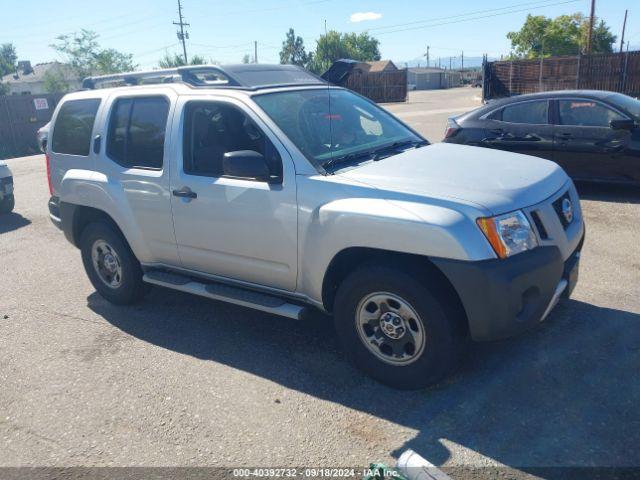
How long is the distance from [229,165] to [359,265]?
1.08m

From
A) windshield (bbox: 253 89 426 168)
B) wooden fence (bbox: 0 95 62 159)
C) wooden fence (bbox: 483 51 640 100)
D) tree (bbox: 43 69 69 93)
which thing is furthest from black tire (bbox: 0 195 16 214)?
tree (bbox: 43 69 69 93)

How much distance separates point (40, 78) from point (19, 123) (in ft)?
157

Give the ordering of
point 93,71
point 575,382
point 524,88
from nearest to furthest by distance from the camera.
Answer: point 575,382 → point 524,88 → point 93,71

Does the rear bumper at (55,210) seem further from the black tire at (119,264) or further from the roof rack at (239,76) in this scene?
the roof rack at (239,76)

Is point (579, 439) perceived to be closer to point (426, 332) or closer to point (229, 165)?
point (426, 332)

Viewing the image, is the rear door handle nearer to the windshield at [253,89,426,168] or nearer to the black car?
the windshield at [253,89,426,168]

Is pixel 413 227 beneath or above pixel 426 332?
above

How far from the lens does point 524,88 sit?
26109mm

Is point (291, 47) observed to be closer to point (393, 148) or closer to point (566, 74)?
point (566, 74)

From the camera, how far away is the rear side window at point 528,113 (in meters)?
8.36

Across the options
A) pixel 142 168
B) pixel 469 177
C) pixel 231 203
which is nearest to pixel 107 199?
pixel 142 168

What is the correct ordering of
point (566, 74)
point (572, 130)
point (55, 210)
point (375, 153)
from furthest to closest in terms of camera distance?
1. point (566, 74)
2. point (572, 130)
3. point (55, 210)
4. point (375, 153)

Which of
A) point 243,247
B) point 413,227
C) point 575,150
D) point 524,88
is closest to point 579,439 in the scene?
point 413,227

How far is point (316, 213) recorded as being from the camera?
3.68 metres
